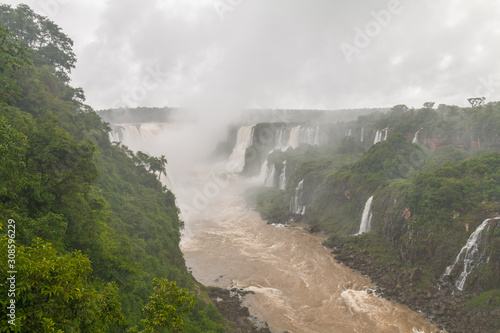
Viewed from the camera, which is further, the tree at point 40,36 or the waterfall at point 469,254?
the tree at point 40,36

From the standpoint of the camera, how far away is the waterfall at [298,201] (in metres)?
52.1

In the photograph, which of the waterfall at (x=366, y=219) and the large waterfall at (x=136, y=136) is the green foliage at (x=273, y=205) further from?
the large waterfall at (x=136, y=136)

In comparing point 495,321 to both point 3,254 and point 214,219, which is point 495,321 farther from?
point 214,219

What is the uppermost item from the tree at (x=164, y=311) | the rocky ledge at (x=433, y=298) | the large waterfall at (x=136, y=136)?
the large waterfall at (x=136, y=136)

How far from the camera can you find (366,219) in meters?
38.1

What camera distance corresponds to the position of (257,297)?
25062 mm

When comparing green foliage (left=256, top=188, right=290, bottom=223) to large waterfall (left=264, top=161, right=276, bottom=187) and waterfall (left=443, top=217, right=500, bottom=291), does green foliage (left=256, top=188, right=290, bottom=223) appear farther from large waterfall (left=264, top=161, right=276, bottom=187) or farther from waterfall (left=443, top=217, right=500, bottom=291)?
waterfall (left=443, top=217, right=500, bottom=291)

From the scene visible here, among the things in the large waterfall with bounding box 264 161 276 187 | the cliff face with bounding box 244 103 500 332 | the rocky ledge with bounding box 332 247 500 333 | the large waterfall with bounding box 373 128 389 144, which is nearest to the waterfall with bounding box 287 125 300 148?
the large waterfall with bounding box 264 161 276 187

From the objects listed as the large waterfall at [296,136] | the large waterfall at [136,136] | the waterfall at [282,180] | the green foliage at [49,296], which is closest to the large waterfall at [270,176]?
the waterfall at [282,180]

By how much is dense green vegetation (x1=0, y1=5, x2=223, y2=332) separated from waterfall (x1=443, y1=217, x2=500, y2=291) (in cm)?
1910

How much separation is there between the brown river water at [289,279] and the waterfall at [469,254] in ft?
15.7

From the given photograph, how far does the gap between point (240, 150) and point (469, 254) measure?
78170 millimetres

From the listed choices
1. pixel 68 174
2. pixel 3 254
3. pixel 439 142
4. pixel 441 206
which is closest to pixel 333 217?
pixel 441 206

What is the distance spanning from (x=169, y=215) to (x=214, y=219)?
823 inches
